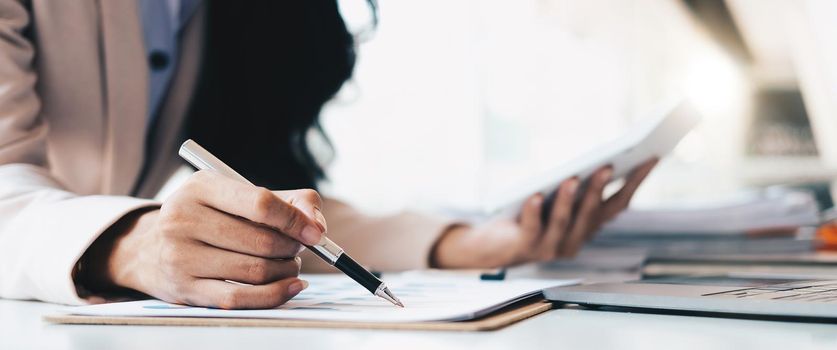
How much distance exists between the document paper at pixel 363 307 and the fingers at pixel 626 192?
355mm

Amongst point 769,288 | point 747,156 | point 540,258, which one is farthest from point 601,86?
point 769,288

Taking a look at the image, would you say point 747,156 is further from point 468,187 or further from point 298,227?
point 298,227

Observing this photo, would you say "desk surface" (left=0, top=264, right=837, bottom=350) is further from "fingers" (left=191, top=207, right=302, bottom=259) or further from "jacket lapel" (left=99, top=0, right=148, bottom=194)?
"jacket lapel" (left=99, top=0, right=148, bottom=194)

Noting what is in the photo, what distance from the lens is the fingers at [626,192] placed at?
2.83ft

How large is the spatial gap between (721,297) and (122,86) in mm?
728

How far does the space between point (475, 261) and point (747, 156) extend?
251 centimetres

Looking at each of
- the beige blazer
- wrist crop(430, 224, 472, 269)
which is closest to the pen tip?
the beige blazer

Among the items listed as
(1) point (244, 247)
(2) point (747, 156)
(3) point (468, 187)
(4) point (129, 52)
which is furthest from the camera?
(3) point (468, 187)

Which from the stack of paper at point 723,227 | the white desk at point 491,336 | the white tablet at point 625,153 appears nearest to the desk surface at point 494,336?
the white desk at point 491,336

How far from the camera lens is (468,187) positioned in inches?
131

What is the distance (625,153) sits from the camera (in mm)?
745

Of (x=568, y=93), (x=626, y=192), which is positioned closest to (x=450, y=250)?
(x=626, y=192)

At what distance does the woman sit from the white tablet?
0.09ft

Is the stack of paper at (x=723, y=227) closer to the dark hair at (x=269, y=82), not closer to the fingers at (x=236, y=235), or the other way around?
the dark hair at (x=269, y=82)
